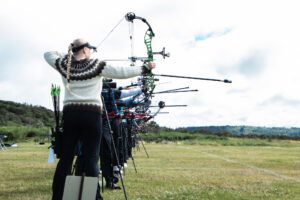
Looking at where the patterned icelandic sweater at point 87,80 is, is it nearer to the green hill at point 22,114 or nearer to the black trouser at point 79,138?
the black trouser at point 79,138

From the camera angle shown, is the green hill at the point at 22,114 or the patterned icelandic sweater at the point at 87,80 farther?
the green hill at the point at 22,114

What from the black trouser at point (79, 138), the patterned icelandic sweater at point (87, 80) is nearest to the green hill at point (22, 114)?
the black trouser at point (79, 138)

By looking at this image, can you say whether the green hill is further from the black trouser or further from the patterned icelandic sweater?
the patterned icelandic sweater

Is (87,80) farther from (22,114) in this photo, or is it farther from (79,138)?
(22,114)

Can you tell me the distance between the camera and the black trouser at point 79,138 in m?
2.97

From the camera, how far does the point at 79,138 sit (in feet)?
10.1

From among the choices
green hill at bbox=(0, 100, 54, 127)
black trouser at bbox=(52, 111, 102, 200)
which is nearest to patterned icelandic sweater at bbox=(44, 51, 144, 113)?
black trouser at bbox=(52, 111, 102, 200)

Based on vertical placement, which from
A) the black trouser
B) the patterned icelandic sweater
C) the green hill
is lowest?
the black trouser

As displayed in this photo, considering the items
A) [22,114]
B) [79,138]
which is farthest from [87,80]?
[22,114]

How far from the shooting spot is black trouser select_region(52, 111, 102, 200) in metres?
2.97

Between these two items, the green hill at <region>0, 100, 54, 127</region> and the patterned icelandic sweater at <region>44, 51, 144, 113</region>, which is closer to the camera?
the patterned icelandic sweater at <region>44, 51, 144, 113</region>

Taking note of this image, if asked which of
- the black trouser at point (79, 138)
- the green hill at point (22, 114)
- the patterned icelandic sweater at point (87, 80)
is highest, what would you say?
the green hill at point (22, 114)

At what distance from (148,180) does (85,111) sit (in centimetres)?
364

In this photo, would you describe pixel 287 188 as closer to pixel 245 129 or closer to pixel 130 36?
pixel 130 36
